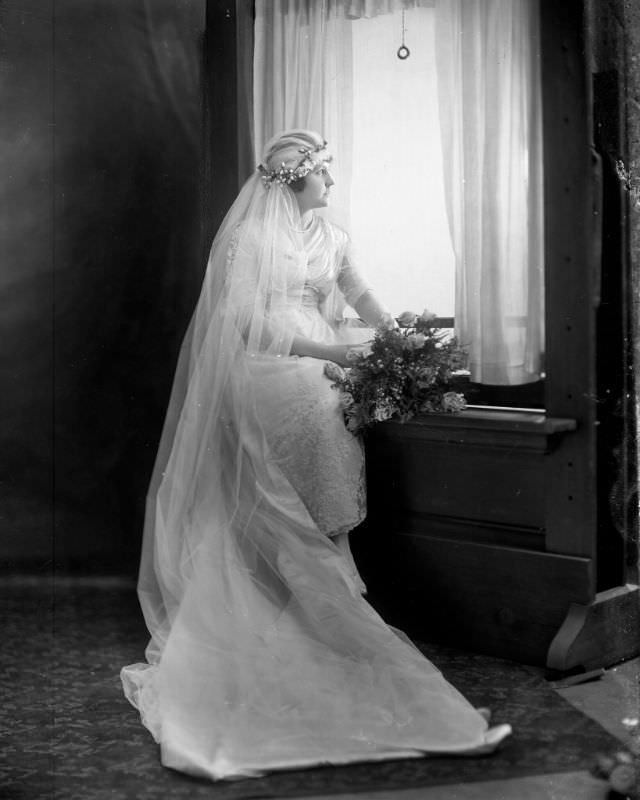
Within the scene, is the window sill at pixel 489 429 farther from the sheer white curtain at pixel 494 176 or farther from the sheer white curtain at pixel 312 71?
the sheer white curtain at pixel 312 71

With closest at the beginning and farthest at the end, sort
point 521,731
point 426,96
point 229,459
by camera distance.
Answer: point 521,731
point 426,96
point 229,459

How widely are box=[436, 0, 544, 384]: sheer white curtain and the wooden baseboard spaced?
782 mm

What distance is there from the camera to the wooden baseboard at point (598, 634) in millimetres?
2816

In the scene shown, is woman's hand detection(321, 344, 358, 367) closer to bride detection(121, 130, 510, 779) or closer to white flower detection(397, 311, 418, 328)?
bride detection(121, 130, 510, 779)

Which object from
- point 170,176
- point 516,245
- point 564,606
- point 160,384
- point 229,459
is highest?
point 170,176

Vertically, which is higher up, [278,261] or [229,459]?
[278,261]

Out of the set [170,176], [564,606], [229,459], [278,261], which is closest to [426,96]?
[278,261]

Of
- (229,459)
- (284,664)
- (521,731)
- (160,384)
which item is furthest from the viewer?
(160,384)

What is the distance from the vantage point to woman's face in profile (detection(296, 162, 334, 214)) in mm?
3104

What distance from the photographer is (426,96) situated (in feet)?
9.37

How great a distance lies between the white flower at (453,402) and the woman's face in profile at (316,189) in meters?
0.82

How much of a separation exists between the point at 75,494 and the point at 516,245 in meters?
1.89

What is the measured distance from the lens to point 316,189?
10.5 feet

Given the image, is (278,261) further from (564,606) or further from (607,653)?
(607,653)
